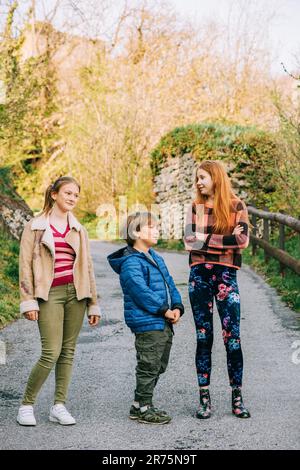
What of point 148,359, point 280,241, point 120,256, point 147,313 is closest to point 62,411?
point 148,359

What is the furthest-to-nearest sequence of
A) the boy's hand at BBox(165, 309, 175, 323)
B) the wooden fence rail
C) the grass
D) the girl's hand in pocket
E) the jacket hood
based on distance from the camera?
the wooden fence rail → the grass → the jacket hood → the boy's hand at BBox(165, 309, 175, 323) → the girl's hand in pocket

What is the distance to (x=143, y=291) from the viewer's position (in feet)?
14.9

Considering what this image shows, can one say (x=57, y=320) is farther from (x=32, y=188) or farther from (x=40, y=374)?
(x=32, y=188)

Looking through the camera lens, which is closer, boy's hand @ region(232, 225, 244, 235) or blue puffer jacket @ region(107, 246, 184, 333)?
blue puffer jacket @ region(107, 246, 184, 333)

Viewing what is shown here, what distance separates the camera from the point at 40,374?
452cm

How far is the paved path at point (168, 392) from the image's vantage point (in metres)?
4.21

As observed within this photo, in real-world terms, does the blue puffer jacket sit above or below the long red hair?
below

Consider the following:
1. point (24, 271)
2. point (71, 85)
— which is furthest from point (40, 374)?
point (71, 85)

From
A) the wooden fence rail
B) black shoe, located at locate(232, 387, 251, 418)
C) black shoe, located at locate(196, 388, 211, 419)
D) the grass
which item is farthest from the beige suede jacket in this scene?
the wooden fence rail

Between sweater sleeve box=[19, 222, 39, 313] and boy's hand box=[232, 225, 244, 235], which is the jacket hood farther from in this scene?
boy's hand box=[232, 225, 244, 235]

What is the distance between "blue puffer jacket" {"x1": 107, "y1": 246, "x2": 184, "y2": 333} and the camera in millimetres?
4539

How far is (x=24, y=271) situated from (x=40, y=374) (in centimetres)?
65

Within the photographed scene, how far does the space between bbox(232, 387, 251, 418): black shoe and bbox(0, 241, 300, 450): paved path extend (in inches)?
1.6

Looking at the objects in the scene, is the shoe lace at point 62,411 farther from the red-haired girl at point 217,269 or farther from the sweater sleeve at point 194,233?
the sweater sleeve at point 194,233
